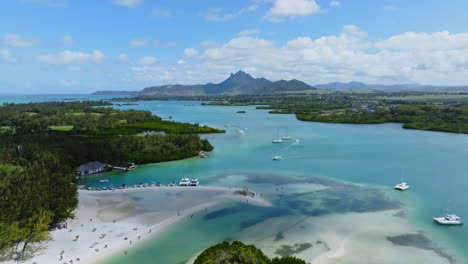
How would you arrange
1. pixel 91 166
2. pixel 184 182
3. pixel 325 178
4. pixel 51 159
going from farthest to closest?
pixel 91 166 → pixel 325 178 → pixel 51 159 → pixel 184 182

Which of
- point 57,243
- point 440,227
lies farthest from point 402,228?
point 57,243

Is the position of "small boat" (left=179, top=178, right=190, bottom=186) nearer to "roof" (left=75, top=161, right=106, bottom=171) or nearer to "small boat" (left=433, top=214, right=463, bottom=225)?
"roof" (left=75, top=161, right=106, bottom=171)

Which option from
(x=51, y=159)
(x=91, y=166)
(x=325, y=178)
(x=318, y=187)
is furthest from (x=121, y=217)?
(x=325, y=178)

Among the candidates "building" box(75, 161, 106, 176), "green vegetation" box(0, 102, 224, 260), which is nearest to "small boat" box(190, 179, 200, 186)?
"green vegetation" box(0, 102, 224, 260)

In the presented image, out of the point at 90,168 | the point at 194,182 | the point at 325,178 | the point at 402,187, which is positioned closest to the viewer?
the point at 402,187

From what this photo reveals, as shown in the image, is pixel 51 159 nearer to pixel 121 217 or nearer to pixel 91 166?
pixel 91 166
